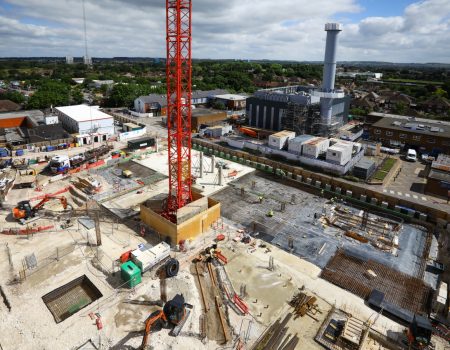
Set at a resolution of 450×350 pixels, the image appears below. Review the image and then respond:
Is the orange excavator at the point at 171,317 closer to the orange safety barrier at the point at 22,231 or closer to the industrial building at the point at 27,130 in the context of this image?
the orange safety barrier at the point at 22,231

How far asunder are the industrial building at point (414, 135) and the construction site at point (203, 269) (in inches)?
1115

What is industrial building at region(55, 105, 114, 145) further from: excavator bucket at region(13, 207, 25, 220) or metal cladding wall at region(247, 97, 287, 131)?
metal cladding wall at region(247, 97, 287, 131)

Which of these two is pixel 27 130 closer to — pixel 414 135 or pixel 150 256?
pixel 150 256

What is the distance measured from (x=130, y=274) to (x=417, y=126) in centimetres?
5819

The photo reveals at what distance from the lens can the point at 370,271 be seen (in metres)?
25.2

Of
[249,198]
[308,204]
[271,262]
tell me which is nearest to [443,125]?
[308,204]

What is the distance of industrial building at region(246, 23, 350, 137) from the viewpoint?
57.9m

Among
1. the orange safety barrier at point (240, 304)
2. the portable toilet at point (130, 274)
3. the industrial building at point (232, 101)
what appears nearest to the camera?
the orange safety barrier at point (240, 304)

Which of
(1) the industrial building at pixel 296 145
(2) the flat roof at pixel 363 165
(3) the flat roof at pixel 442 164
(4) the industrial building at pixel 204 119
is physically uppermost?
(4) the industrial building at pixel 204 119

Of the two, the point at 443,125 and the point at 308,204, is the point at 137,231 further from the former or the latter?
the point at 443,125

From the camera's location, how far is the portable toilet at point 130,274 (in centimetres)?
2211

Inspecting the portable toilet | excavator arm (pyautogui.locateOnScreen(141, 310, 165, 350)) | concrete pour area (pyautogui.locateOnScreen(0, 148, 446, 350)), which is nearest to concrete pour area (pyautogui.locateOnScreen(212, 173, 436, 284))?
concrete pour area (pyautogui.locateOnScreen(0, 148, 446, 350))

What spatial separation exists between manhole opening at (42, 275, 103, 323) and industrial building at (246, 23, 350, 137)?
157 feet

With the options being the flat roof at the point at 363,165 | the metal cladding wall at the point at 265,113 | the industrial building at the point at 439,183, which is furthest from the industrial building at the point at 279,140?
the industrial building at the point at 439,183
